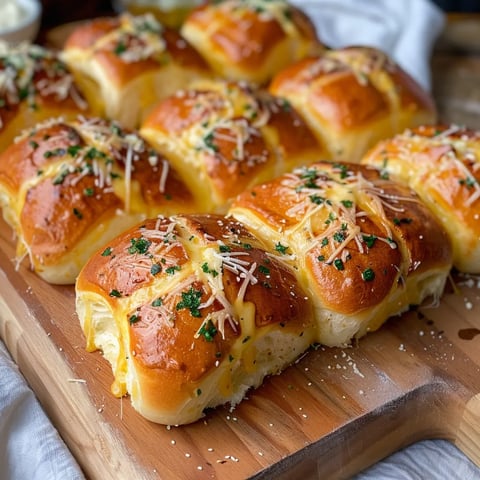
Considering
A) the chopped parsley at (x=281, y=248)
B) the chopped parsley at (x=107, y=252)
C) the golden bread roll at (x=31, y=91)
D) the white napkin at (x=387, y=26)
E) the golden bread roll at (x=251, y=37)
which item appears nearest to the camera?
the chopped parsley at (x=107, y=252)

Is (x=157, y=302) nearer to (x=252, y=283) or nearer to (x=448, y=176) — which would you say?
(x=252, y=283)

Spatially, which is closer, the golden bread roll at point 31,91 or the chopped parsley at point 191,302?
the chopped parsley at point 191,302

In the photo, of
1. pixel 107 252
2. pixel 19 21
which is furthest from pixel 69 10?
pixel 107 252

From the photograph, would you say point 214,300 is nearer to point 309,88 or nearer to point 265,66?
point 309,88

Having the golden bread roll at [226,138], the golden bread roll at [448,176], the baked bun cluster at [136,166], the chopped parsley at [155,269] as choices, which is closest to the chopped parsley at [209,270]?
the chopped parsley at [155,269]

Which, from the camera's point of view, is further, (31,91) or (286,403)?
(31,91)

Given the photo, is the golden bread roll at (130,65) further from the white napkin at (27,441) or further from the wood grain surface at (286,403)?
the white napkin at (27,441)

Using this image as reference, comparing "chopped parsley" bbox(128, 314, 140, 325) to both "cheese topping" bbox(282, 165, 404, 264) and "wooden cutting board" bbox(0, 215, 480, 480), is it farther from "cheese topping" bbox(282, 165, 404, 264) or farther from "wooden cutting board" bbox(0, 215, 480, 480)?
"cheese topping" bbox(282, 165, 404, 264)

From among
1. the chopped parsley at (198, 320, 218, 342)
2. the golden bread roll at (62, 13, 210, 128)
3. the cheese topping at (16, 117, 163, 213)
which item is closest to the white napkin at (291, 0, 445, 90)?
the golden bread roll at (62, 13, 210, 128)
